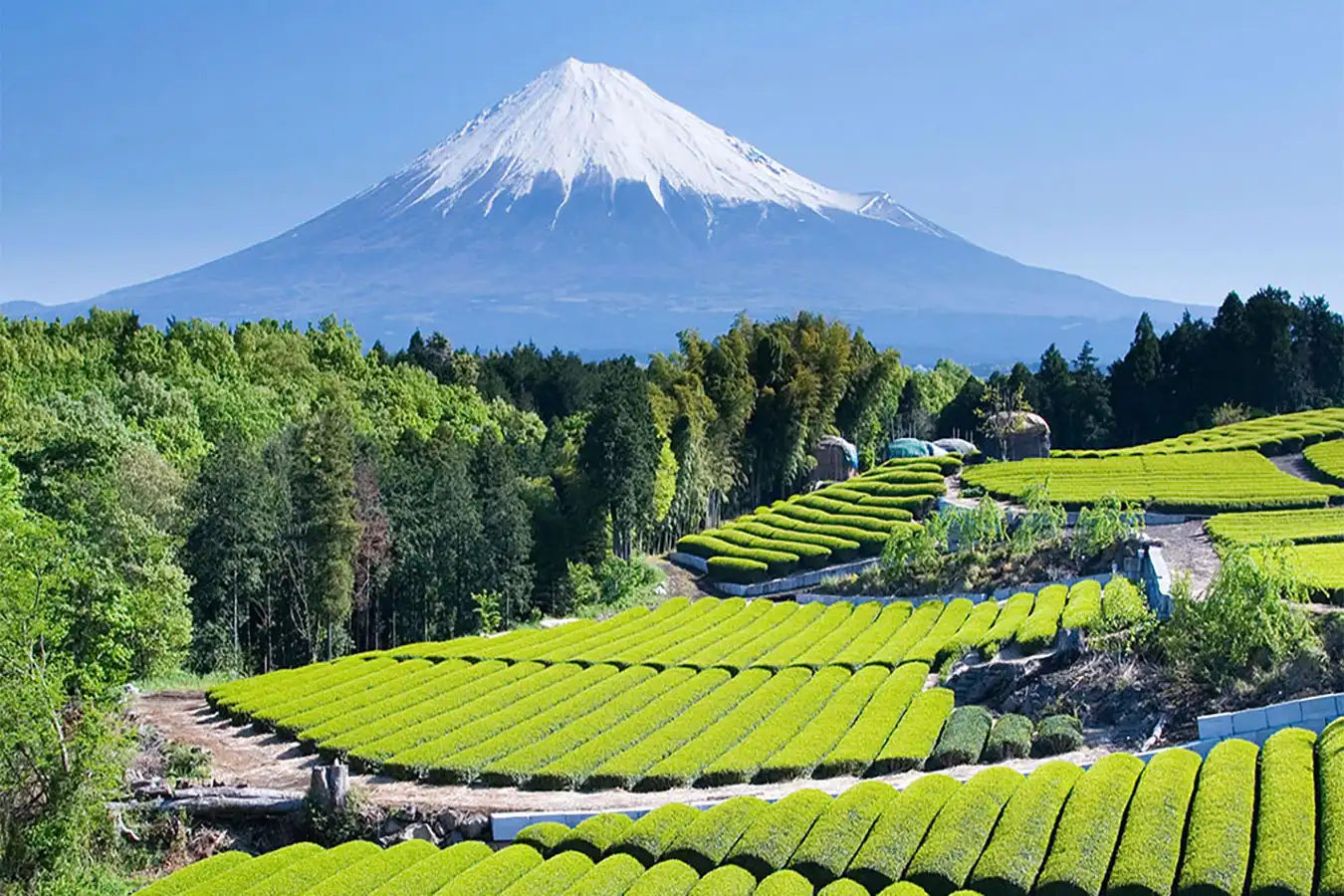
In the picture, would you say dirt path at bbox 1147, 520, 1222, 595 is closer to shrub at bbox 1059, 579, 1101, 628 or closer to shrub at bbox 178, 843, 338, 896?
shrub at bbox 1059, 579, 1101, 628

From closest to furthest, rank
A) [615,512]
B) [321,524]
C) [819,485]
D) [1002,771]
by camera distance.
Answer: [1002,771] → [321,524] → [615,512] → [819,485]

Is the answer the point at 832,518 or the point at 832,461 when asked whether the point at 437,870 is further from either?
the point at 832,461

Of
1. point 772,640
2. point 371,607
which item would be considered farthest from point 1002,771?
point 371,607

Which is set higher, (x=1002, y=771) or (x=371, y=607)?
(x=1002, y=771)

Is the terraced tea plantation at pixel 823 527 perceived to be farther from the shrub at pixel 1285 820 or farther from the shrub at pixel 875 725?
the shrub at pixel 1285 820

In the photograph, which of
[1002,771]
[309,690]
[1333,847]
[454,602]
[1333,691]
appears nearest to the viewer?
[1333,847]

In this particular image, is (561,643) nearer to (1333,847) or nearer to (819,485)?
(1333,847)

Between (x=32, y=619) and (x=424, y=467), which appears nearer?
(x=32, y=619)
